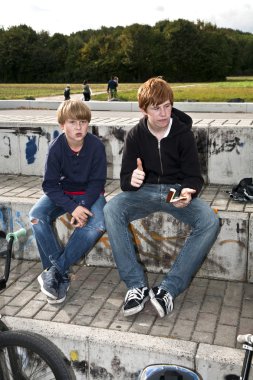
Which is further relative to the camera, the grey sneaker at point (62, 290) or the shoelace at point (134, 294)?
the grey sneaker at point (62, 290)

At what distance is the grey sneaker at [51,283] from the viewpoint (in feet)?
12.3

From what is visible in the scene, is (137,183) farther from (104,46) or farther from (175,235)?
(104,46)

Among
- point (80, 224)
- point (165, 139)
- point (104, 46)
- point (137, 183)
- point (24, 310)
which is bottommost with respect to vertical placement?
point (24, 310)

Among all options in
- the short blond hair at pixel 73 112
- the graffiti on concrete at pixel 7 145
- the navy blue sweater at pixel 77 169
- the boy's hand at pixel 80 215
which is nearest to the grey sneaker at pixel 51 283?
the boy's hand at pixel 80 215

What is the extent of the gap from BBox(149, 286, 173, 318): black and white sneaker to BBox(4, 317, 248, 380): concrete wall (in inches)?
11.7

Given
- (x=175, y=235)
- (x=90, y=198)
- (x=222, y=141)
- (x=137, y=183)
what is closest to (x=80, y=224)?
(x=90, y=198)

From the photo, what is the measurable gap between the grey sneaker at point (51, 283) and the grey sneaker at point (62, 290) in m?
0.04

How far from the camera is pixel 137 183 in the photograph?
3.69m

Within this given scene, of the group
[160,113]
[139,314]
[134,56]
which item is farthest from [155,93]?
[134,56]

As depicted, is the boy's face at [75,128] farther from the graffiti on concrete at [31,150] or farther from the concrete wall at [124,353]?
the graffiti on concrete at [31,150]

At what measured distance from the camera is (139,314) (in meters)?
3.57

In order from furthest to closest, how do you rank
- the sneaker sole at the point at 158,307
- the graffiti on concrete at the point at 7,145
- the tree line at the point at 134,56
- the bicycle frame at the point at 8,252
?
the tree line at the point at 134,56, the graffiti on concrete at the point at 7,145, the sneaker sole at the point at 158,307, the bicycle frame at the point at 8,252

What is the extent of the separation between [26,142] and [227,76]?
78230 mm

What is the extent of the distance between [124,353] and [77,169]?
162 centimetres
